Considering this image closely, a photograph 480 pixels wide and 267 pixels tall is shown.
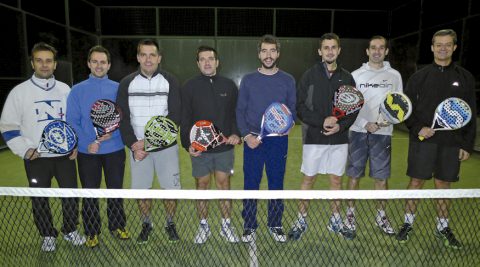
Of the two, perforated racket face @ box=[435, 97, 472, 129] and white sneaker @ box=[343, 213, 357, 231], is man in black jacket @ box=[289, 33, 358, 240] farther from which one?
perforated racket face @ box=[435, 97, 472, 129]

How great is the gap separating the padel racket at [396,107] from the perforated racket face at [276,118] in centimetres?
91

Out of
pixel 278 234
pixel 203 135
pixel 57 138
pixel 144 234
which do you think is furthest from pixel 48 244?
pixel 278 234

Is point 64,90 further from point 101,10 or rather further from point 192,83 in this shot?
point 101,10

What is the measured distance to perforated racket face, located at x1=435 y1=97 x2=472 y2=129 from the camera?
3.06 m

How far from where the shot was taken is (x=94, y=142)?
3014 millimetres

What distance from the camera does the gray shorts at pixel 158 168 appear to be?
125 inches

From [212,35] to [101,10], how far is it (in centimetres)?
381

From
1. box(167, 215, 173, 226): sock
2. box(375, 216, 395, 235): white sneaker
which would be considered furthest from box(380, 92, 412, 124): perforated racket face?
box(167, 215, 173, 226): sock

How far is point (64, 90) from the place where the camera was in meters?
3.07

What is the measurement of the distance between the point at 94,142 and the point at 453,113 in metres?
3.12

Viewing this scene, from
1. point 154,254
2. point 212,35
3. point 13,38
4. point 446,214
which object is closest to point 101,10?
point 212,35

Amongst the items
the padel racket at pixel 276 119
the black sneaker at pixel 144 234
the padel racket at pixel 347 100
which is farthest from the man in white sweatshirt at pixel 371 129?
the black sneaker at pixel 144 234

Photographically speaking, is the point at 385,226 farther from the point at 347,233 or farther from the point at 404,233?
the point at 347,233

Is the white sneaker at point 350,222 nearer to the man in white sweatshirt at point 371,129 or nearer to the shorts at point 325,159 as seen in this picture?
the man in white sweatshirt at point 371,129
